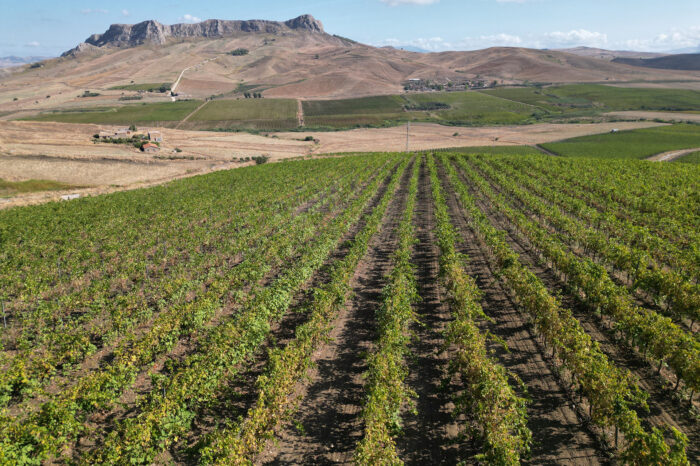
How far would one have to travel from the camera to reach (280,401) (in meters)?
11.5

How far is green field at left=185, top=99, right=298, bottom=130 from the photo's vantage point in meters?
137

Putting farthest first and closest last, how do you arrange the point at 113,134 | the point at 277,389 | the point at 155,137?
the point at 113,134, the point at 155,137, the point at 277,389

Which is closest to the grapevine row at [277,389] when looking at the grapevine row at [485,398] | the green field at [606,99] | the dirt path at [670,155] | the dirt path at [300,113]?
the grapevine row at [485,398]

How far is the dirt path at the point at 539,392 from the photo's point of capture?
35.6 feet

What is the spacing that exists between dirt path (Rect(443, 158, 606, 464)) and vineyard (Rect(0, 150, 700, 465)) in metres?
0.07

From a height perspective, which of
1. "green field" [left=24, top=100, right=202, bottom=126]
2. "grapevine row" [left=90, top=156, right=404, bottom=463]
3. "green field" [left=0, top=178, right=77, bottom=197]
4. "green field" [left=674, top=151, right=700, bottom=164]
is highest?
"green field" [left=24, top=100, right=202, bottom=126]

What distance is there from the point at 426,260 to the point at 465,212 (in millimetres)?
13538

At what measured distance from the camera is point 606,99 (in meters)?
172

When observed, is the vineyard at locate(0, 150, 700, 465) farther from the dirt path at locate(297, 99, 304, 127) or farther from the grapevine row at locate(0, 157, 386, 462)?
the dirt path at locate(297, 99, 304, 127)

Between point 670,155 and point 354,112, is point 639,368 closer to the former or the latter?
point 670,155

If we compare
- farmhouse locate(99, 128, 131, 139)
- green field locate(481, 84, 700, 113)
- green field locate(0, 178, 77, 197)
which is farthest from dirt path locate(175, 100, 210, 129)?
green field locate(481, 84, 700, 113)

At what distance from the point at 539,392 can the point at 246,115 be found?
160251mm

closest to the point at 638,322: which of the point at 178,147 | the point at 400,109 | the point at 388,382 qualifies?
the point at 388,382

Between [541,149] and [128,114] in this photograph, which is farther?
[128,114]
